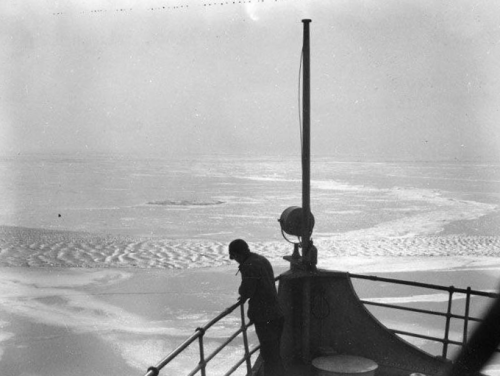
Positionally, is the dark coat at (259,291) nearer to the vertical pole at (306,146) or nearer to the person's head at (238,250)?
the person's head at (238,250)

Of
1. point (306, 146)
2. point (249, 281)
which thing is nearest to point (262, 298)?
point (249, 281)

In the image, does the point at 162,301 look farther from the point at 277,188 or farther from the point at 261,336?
the point at 277,188

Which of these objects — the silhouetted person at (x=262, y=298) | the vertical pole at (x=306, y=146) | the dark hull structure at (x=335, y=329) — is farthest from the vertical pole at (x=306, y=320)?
the silhouetted person at (x=262, y=298)

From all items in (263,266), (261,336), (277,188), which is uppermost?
(263,266)

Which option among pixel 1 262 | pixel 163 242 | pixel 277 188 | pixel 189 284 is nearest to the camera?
pixel 189 284

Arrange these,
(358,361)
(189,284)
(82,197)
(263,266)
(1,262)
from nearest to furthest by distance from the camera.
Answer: (263,266) → (358,361) → (189,284) → (1,262) → (82,197)

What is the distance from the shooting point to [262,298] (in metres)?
5.33

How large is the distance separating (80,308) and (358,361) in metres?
9.82

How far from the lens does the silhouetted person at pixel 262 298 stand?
5305mm

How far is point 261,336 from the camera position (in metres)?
5.38

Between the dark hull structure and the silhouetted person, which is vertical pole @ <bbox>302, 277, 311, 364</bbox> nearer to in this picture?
the dark hull structure

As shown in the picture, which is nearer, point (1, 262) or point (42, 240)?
point (1, 262)

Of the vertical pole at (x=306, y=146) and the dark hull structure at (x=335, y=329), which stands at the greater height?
the vertical pole at (x=306, y=146)

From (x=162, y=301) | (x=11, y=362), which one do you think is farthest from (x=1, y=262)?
(x=11, y=362)
